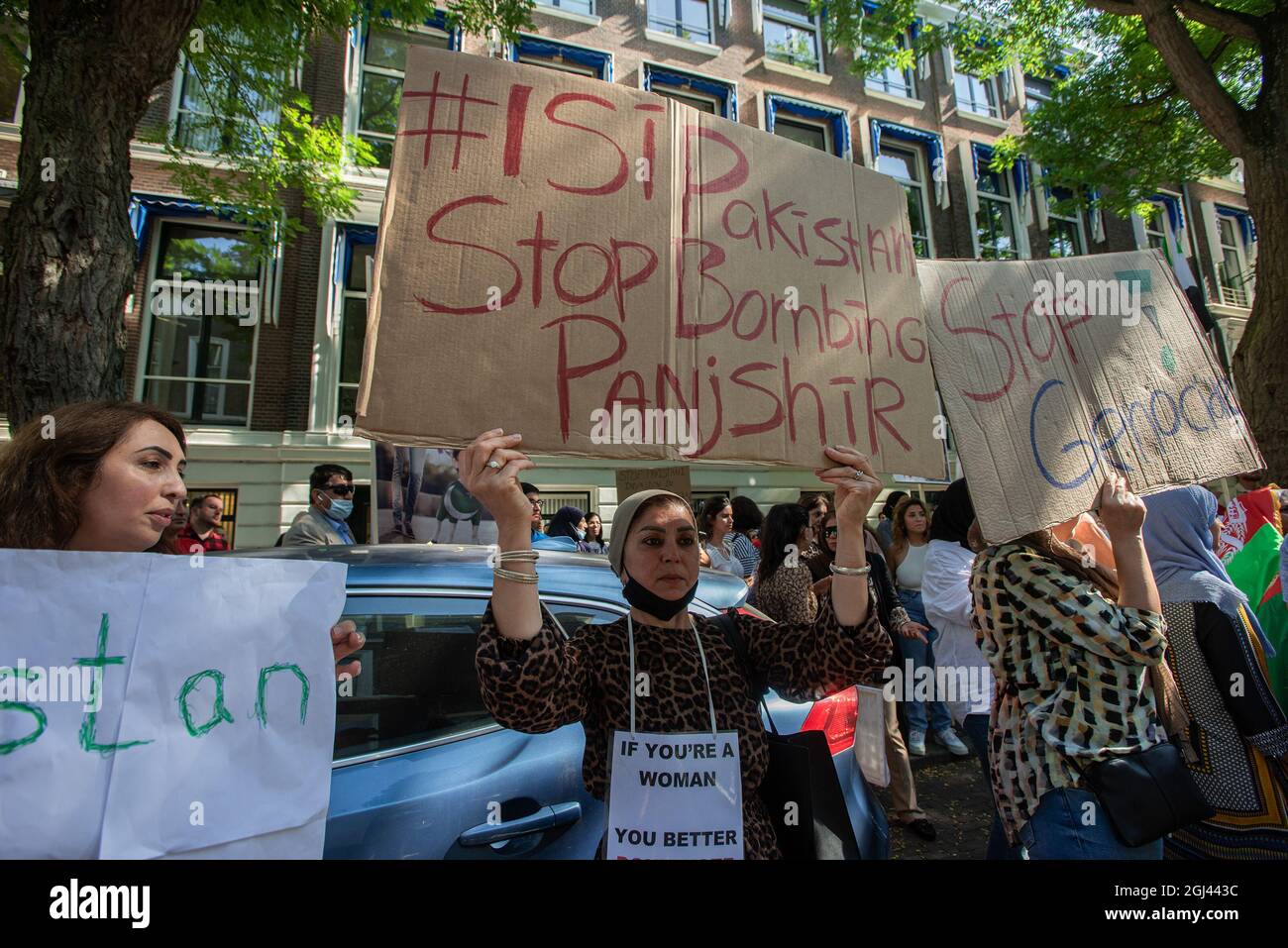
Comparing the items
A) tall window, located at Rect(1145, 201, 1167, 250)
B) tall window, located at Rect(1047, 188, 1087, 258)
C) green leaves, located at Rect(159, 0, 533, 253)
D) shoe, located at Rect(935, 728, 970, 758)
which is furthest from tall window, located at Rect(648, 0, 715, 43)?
shoe, located at Rect(935, 728, 970, 758)

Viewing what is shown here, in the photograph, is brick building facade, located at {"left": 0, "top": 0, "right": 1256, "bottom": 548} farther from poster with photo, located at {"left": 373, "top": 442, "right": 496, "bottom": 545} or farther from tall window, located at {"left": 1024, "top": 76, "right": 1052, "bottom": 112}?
poster with photo, located at {"left": 373, "top": 442, "right": 496, "bottom": 545}

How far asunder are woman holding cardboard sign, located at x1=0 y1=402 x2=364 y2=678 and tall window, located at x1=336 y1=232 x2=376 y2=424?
11490mm

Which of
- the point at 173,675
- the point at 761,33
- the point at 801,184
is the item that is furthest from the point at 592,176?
the point at 761,33

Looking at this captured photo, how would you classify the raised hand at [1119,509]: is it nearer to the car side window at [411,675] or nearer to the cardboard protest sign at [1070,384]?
the cardboard protest sign at [1070,384]

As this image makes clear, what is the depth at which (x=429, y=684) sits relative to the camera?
2.13 m

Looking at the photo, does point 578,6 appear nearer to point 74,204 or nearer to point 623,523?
point 74,204

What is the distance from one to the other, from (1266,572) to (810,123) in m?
15.8

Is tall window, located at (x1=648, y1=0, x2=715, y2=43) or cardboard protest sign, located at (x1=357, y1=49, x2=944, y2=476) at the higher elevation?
tall window, located at (x1=648, y1=0, x2=715, y2=43)

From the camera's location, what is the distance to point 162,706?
1.27m

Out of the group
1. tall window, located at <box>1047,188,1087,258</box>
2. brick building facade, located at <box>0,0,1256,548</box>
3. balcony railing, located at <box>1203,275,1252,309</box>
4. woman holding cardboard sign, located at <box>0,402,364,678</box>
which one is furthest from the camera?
balcony railing, located at <box>1203,275,1252,309</box>

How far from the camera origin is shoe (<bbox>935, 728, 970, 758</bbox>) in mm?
4945

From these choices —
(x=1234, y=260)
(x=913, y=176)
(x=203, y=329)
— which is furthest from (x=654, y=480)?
(x=1234, y=260)

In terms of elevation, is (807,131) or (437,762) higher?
(807,131)

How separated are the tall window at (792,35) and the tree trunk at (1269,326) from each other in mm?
12656
